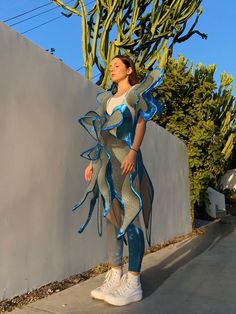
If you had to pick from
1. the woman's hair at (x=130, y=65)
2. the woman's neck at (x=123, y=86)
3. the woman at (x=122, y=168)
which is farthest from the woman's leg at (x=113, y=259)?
the woman's hair at (x=130, y=65)

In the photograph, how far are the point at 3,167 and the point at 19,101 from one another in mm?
591

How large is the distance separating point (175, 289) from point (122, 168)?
4.80 ft

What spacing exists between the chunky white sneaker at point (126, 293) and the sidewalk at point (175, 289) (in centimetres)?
5

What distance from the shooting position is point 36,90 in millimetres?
3768

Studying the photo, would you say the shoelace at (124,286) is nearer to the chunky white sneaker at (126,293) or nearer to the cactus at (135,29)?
the chunky white sneaker at (126,293)

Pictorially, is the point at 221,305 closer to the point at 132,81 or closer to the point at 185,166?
the point at 132,81

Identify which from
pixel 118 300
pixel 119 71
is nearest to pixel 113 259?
pixel 118 300

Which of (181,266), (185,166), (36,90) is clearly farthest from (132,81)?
(185,166)

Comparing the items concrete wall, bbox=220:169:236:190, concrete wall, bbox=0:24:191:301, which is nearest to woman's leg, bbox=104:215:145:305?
concrete wall, bbox=0:24:191:301

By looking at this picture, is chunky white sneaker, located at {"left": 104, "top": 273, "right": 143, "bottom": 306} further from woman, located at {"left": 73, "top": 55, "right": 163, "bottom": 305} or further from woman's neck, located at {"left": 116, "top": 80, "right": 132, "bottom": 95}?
woman's neck, located at {"left": 116, "top": 80, "right": 132, "bottom": 95}

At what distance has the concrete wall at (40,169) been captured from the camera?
3.39 metres

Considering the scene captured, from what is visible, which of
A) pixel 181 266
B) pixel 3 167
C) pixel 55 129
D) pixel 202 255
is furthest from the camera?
pixel 202 255

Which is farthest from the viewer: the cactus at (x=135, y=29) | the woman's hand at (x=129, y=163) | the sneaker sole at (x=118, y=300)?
the cactus at (x=135, y=29)

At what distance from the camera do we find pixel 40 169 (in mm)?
3793
